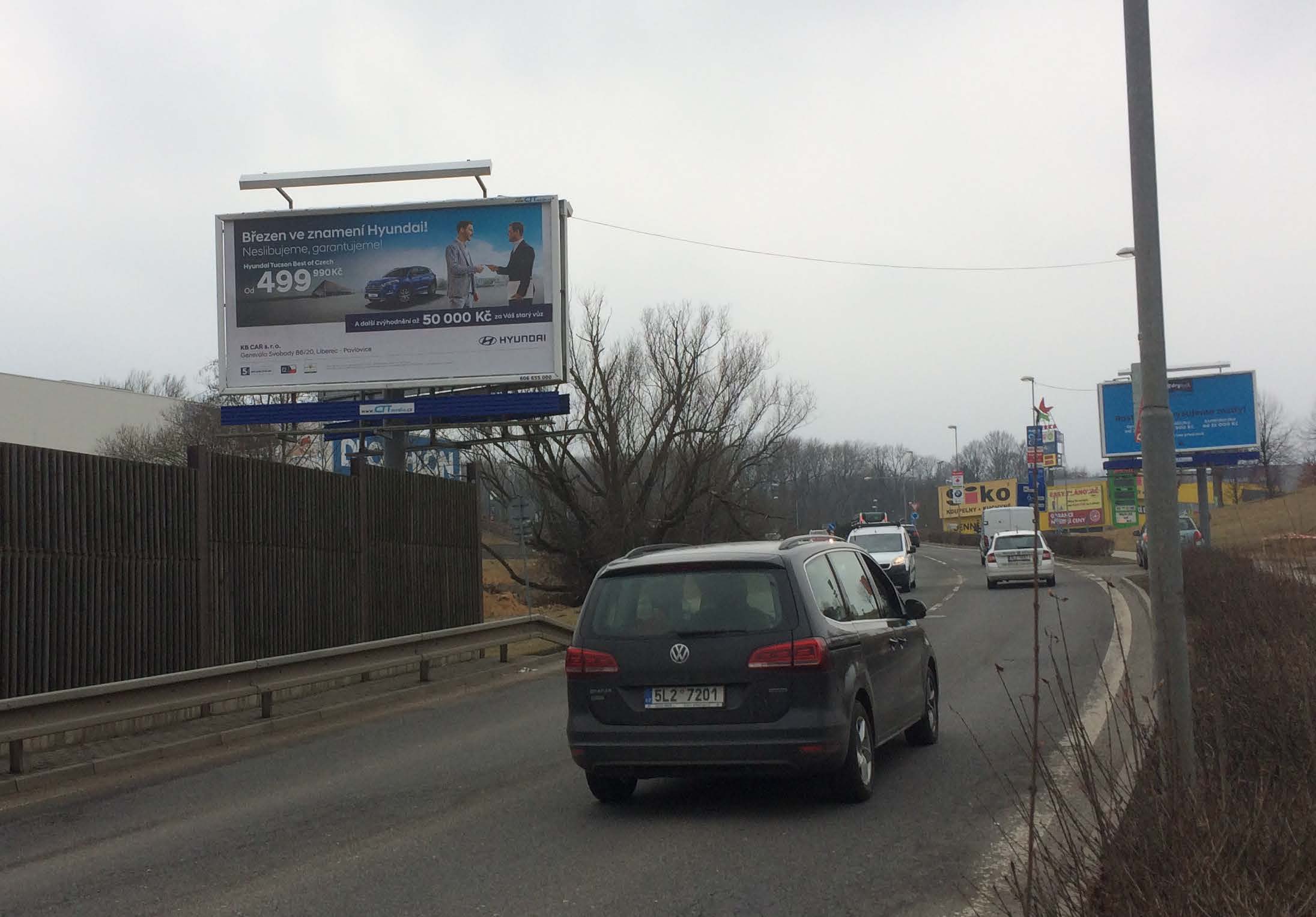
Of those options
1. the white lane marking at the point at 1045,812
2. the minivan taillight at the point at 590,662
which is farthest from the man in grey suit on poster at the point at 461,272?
the minivan taillight at the point at 590,662

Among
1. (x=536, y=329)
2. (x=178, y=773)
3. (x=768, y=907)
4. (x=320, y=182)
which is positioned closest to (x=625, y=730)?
(x=768, y=907)

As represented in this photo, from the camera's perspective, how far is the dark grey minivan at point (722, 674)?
7.54 meters

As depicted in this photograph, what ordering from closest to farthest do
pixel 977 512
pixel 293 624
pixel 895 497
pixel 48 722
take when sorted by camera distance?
pixel 48 722 < pixel 293 624 < pixel 977 512 < pixel 895 497

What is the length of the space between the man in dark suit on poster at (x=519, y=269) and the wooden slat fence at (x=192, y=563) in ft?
22.1

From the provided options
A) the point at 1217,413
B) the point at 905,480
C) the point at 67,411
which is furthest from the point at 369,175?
the point at 905,480

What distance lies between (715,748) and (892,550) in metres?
27.9

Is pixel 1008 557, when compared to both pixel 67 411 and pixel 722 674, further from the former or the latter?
pixel 67 411

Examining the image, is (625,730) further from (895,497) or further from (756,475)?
(895,497)

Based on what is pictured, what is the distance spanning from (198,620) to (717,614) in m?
8.25

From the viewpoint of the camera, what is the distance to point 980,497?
9800 centimetres

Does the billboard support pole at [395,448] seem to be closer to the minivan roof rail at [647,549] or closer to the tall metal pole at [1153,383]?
the minivan roof rail at [647,549]

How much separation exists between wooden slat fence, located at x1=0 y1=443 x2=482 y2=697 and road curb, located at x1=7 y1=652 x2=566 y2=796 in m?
1.40

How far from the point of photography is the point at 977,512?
3917 inches

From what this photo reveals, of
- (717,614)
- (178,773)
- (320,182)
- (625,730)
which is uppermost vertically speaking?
(320,182)
